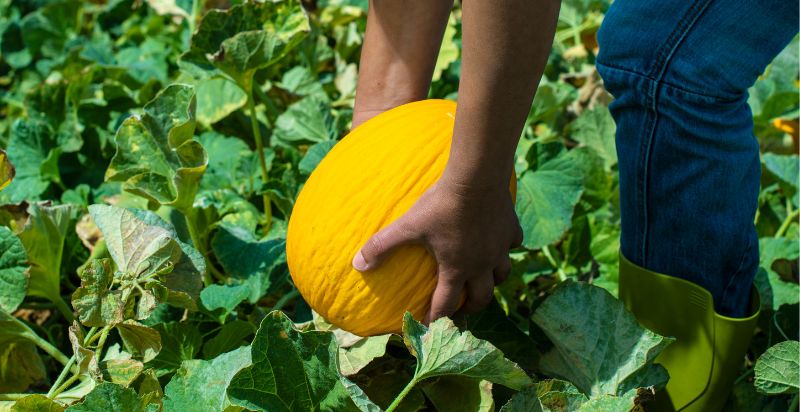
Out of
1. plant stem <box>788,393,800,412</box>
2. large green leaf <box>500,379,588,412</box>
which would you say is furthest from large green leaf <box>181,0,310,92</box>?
A: plant stem <box>788,393,800,412</box>

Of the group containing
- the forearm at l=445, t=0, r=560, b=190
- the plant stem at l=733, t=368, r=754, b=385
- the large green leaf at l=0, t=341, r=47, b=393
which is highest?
the forearm at l=445, t=0, r=560, b=190

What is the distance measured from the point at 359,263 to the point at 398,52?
0.38 m

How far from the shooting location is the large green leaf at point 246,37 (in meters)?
1.73

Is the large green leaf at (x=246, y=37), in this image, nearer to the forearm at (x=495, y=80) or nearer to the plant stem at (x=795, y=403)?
the forearm at (x=495, y=80)

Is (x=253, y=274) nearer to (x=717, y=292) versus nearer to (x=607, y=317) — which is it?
(x=607, y=317)

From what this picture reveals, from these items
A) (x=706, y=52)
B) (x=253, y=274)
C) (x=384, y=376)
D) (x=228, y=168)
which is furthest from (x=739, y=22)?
(x=228, y=168)

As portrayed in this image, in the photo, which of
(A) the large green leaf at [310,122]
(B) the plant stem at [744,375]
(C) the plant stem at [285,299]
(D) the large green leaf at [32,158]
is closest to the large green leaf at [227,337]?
(C) the plant stem at [285,299]

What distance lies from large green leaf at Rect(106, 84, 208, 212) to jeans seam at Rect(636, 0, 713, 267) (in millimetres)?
715

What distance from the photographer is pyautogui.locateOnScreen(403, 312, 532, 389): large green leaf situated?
3.88ft

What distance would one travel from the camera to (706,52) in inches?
49.1

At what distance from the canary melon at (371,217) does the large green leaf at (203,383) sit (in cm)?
16

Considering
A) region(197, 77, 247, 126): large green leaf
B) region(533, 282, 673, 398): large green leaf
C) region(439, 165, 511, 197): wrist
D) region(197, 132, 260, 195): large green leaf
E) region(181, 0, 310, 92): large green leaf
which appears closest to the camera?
region(439, 165, 511, 197): wrist

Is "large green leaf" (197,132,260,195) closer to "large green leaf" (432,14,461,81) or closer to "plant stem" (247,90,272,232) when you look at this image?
"plant stem" (247,90,272,232)

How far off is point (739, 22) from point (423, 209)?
51cm
